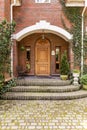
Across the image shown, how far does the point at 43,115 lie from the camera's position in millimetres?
6438

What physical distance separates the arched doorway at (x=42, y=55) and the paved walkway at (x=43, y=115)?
4.78 meters

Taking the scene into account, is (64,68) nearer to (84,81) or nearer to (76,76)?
(76,76)

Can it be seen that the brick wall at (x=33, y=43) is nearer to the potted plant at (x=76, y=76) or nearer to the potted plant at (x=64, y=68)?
the potted plant at (x=64, y=68)

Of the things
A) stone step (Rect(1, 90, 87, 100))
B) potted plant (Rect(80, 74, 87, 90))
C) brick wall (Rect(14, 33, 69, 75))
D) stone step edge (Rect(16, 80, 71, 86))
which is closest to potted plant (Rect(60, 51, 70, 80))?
stone step edge (Rect(16, 80, 71, 86))

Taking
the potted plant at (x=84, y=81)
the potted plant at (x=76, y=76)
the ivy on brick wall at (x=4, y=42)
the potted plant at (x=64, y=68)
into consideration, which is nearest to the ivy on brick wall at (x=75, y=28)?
the potted plant at (x=64, y=68)

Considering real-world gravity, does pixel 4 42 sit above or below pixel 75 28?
below

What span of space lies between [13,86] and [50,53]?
4.09 meters

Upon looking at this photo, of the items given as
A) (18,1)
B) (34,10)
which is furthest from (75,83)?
(18,1)

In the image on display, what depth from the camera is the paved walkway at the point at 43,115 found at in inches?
216

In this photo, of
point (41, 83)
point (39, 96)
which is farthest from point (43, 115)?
point (41, 83)

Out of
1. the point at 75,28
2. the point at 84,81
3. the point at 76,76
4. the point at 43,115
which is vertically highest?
the point at 75,28

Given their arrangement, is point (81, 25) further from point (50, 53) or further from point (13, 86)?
point (13, 86)

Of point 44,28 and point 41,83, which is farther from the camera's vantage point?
point 44,28

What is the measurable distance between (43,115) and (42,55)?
6.80 meters
